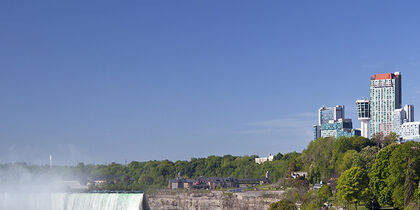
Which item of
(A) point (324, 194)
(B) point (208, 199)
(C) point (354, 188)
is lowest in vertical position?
(B) point (208, 199)

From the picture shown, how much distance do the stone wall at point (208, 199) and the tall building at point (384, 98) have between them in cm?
10159

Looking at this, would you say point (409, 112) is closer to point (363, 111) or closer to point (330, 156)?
point (363, 111)

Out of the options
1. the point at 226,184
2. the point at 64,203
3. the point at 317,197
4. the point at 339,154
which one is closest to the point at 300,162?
the point at 339,154

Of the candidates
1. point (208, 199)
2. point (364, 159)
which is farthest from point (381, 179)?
point (208, 199)

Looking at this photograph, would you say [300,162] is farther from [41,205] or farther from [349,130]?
[349,130]

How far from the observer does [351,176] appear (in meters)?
56.2

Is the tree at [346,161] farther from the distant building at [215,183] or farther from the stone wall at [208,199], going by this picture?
the distant building at [215,183]

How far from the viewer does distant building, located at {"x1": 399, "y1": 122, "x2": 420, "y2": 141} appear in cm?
15725

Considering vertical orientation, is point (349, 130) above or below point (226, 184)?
above

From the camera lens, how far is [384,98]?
182875 mm

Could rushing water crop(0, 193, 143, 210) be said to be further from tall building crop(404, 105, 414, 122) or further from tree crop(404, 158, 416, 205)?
tall building crop(404, 105, 414, 122)

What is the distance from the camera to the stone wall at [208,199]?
267 ft

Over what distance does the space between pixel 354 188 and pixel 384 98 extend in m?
136

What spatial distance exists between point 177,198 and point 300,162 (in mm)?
24465
